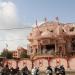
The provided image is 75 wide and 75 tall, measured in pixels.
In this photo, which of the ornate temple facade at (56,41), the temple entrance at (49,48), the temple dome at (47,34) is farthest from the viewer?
the temple dome at (47,34)

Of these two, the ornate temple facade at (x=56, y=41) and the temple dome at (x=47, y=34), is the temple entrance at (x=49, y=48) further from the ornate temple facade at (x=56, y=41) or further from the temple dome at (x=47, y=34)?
Answer: the temple dome at (x=47, y=34)

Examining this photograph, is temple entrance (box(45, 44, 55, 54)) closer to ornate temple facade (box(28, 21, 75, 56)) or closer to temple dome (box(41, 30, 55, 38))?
ornate temple facade (box(28, 21, 75, 56))

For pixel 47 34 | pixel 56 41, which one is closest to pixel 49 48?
pixel 56 41

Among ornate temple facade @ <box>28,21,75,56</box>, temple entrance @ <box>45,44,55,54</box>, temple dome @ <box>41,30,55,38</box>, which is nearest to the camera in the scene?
temple entrance @ <box>45,44,55,54</box>

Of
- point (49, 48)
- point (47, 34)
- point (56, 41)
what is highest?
point (47, 34)

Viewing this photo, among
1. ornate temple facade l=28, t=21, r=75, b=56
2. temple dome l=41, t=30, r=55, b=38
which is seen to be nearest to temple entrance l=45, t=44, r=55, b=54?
ornate temple facade l=28, t=21, r=75, b=56

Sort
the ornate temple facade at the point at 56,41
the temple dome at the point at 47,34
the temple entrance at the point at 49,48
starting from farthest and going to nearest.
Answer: the temple dome at the point at 47,34 < the ornate temple facade at the point at 56,41 < the temple entrance at the point at 49,48

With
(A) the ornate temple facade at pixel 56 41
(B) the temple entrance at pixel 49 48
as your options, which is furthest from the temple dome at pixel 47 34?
(B) the temple entrance at pixel 49 48

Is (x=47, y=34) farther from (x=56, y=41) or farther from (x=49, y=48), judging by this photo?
(x=49, y=48)

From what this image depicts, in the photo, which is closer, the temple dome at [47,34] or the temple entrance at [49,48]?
the temple entrance at [49,48]

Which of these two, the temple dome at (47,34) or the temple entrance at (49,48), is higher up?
the temple dome at (47,34)

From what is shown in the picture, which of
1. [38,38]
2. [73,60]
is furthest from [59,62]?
[38,38]

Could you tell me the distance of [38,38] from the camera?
65.2 meters

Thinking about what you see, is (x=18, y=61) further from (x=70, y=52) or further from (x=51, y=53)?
(x=70, y=52)
